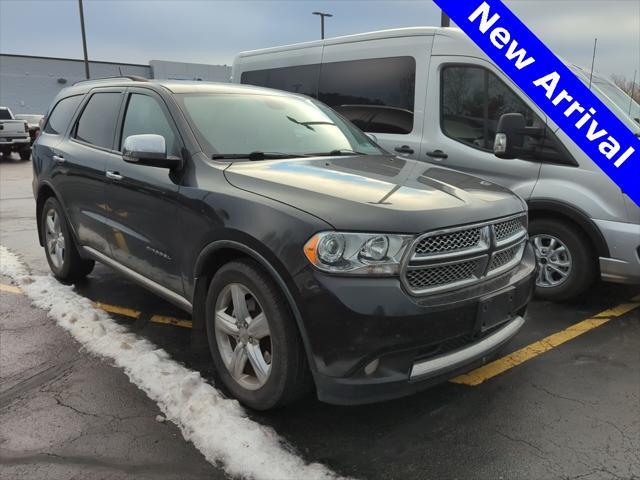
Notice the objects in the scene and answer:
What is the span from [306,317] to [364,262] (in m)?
0.35

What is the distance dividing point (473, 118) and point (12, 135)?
67.3ft

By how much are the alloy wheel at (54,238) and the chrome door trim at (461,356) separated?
3.81 m

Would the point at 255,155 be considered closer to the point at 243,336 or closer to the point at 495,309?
the point at 243,336

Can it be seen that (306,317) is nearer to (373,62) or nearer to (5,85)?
(373,62)

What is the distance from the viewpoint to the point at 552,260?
4.80 meters

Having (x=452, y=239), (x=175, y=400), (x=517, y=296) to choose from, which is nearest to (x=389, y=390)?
(x=452, y=239)

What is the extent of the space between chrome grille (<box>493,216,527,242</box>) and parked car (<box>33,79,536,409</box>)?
12 millimetres

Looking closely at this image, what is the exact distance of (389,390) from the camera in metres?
2.47

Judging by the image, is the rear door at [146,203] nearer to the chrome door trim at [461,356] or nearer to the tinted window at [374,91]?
the chrome door trim at [461,356]

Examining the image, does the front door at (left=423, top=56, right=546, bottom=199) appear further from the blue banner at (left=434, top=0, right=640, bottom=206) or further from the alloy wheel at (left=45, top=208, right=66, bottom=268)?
the alloy wheel at (left=45, top=208, right=66, bottom=268)

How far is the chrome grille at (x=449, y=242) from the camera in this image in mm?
2521

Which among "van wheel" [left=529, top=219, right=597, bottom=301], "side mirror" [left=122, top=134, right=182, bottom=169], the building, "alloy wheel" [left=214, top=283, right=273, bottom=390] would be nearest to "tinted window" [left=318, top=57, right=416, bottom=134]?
"van wheel" [left=529, top=219, right=597, bottom=301]

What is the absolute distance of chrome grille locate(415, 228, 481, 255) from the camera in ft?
8.27

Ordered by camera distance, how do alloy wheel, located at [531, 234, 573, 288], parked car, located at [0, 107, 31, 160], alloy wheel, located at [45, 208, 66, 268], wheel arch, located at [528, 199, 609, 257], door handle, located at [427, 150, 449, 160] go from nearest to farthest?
1. wheel arch, located at [528, 199, 609, 257]
2. alloy wheel, located at [531, 234, 573, 288]
3. alloy wheel, located at [45, 208, 66, 268]
4. door handle, located at [427, 150, 449, 160]
5. parked car, located at [0, 107, 31, 160]
